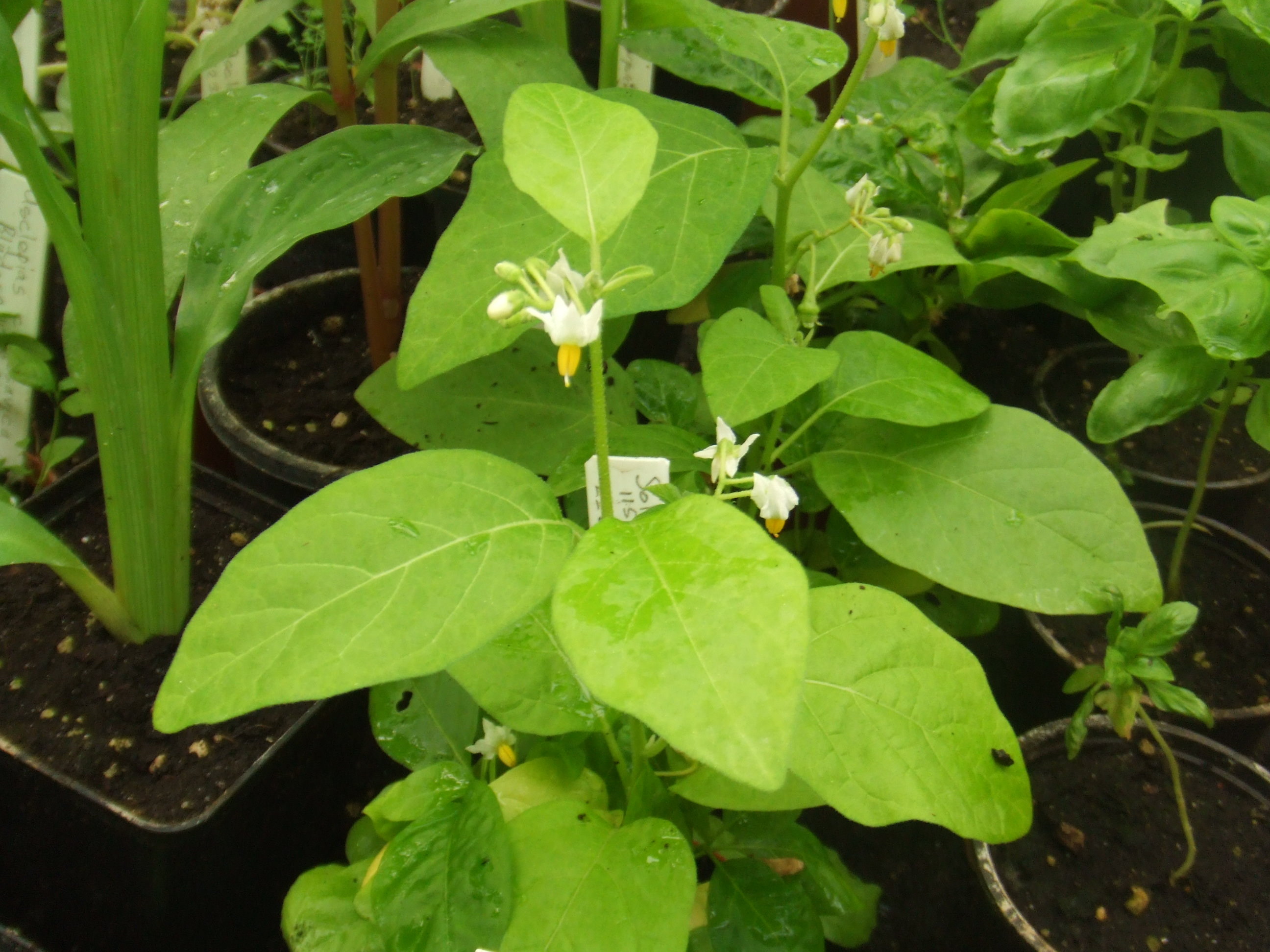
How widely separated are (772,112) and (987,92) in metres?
0.61

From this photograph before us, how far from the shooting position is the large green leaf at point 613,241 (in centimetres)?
70

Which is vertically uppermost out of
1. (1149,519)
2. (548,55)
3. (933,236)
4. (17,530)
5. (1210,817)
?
(548,55)

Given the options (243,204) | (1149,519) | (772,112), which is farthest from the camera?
(772,112)

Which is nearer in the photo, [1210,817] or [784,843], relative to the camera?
[784,843]

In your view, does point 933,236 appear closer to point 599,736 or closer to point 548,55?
point 548,55

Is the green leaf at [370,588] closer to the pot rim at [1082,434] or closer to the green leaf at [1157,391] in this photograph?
the green leaf at [1157,391]

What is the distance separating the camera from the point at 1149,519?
1147 mm

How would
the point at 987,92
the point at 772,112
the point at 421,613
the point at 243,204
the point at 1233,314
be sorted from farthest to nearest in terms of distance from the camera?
the point at 772,112 → the point at 987,92 → the point at 243,204 → the point at 1233,314 → the point at 421,613

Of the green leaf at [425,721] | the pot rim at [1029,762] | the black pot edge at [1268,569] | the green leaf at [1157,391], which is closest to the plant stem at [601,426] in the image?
the green leaf at [425,721]

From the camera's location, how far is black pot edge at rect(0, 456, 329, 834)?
2.60 feet

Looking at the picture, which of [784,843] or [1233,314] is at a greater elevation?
[1233,314]

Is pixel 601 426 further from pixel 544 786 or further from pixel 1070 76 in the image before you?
pixel 1070 76

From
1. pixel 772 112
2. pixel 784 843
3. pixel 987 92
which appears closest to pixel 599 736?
pixel 784 843

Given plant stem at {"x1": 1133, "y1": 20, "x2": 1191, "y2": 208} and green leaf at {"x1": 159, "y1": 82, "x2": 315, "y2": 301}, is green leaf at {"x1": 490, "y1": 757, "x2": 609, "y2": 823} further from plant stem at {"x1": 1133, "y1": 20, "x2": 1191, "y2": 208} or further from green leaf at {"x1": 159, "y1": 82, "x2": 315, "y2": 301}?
plant stem at {"x1": 1133, "y1": 20, "x2": 1191, "y2": 208}
